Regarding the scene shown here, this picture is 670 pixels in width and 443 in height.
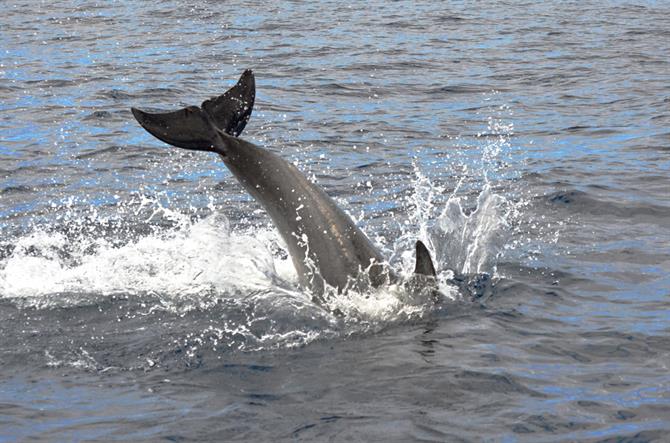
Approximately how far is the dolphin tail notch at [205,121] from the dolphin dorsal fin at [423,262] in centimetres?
224

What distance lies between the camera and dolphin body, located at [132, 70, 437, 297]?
11141 mm

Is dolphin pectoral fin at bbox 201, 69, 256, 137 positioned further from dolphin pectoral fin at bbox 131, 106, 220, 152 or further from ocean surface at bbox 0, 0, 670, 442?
ocean surface at bbox 0, 0, 670, 442

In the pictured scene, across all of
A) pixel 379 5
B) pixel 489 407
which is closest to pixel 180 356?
pixel 489 407

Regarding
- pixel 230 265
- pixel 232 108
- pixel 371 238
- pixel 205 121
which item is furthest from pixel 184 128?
pixel 371 238

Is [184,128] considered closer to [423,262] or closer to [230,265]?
[230,265]

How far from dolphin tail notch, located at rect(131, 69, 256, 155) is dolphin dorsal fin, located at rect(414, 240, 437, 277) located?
2.24 metres

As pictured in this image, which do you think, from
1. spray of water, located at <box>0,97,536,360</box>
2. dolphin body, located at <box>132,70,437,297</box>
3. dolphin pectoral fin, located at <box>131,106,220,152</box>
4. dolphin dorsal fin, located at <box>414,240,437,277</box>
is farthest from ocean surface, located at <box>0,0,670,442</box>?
dolphin pectoral fin, located at <box>131,106,220,152</box>

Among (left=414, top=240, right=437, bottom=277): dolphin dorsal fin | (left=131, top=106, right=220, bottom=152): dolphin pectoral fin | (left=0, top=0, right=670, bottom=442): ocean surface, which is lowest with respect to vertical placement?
(left=0, top=0, right=670, bottom=442): ocean surface

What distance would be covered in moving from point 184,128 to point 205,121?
9.9 inches

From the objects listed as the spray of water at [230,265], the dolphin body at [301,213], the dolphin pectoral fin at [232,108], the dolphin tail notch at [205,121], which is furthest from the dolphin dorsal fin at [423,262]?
the dolphin pectoral fin at [232,108]

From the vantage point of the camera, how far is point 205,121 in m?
11.3

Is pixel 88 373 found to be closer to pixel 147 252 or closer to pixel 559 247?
pixel 147 252

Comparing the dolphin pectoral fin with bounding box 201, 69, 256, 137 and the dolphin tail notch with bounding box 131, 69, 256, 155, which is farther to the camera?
the dolphin pectoral fin with bounding box 201, 69, 256, 137

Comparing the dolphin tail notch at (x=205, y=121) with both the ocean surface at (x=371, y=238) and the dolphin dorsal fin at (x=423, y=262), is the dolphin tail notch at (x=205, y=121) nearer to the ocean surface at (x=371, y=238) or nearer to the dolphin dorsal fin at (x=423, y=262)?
the ocean surface at (x=371, y=238)
